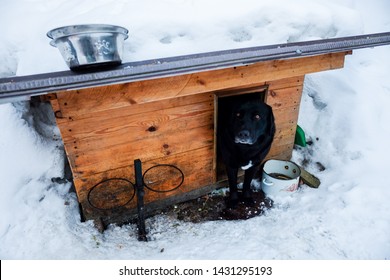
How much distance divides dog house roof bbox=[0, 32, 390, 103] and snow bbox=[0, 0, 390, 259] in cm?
45

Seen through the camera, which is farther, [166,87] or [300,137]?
[300,137]

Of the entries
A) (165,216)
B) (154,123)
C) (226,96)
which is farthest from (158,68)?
(165,216)

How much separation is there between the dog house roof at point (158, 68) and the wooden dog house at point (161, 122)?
17 mm

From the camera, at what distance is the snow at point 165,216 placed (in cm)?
243

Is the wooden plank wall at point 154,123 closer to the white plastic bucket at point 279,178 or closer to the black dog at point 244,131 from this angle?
the black dog at point 244,131

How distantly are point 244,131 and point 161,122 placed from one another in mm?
881

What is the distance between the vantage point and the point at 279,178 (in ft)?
11.5

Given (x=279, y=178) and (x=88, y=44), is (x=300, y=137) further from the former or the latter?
(x=88, y=44)

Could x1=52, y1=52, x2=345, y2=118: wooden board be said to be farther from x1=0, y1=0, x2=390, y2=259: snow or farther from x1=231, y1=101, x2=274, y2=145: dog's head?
x1=231, y1=101, x2=274, y2=145: dog's head

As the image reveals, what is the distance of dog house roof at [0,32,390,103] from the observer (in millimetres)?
1478

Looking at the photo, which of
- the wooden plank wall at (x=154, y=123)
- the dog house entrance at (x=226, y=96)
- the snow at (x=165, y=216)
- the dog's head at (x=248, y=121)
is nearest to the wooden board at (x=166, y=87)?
the wooden plank wall at (x=154, y=123)

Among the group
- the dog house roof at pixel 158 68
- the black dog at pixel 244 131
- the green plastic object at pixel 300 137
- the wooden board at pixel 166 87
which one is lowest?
the green plastic object at pixel 300 137

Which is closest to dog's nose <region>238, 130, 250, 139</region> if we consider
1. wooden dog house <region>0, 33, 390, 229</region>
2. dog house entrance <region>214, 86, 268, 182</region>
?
dog house entrance <region>214, 86, 268, 182</region>
